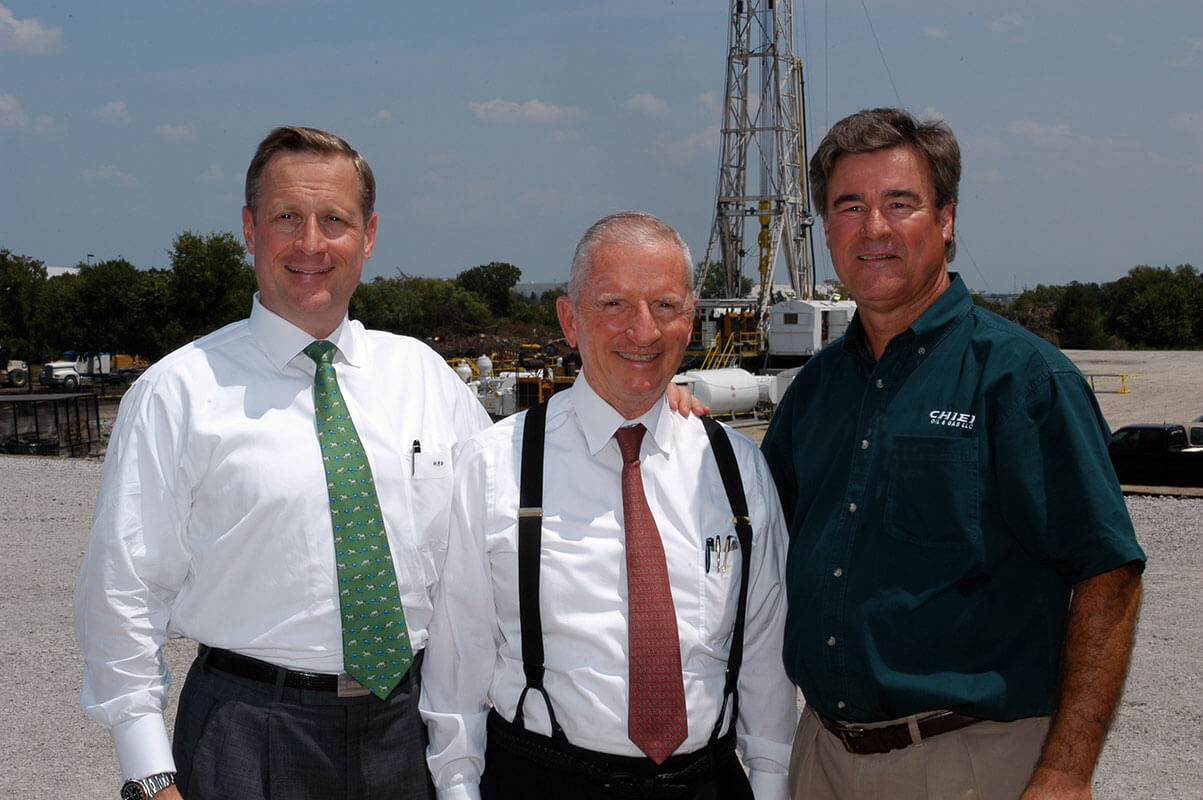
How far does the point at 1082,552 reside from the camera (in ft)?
8.14

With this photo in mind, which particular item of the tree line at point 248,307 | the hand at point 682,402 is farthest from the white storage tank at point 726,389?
the hand at point 682,402

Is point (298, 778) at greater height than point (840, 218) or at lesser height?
lesser

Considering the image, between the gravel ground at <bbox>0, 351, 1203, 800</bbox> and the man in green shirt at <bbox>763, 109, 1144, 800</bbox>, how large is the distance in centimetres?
326

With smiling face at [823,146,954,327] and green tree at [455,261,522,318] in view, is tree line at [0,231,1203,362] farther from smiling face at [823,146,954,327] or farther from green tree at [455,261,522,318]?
smiling face at [823,146,954,327]

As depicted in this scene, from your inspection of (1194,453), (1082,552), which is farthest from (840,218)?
(1194,453)

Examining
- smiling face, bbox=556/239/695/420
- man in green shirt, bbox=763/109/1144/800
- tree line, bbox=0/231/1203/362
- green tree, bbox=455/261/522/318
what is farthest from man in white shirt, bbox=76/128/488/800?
green tree, bbox=455/261/522/318

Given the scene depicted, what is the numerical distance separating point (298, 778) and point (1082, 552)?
2224 millimetres

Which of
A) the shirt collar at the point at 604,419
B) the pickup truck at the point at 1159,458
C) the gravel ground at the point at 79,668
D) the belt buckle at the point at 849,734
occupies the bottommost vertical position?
the gravel ground at the point at 79,668

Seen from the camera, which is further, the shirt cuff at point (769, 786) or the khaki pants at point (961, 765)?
the shirt cuff at point (769, 786)

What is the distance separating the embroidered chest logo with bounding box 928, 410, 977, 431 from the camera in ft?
8.75

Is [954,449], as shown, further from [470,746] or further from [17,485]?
[17,485]

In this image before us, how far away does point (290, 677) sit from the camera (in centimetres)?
278

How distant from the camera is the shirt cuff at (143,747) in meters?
2.69

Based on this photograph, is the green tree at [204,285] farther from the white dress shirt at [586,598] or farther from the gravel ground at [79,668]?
the white dress shirt at [586,598]
